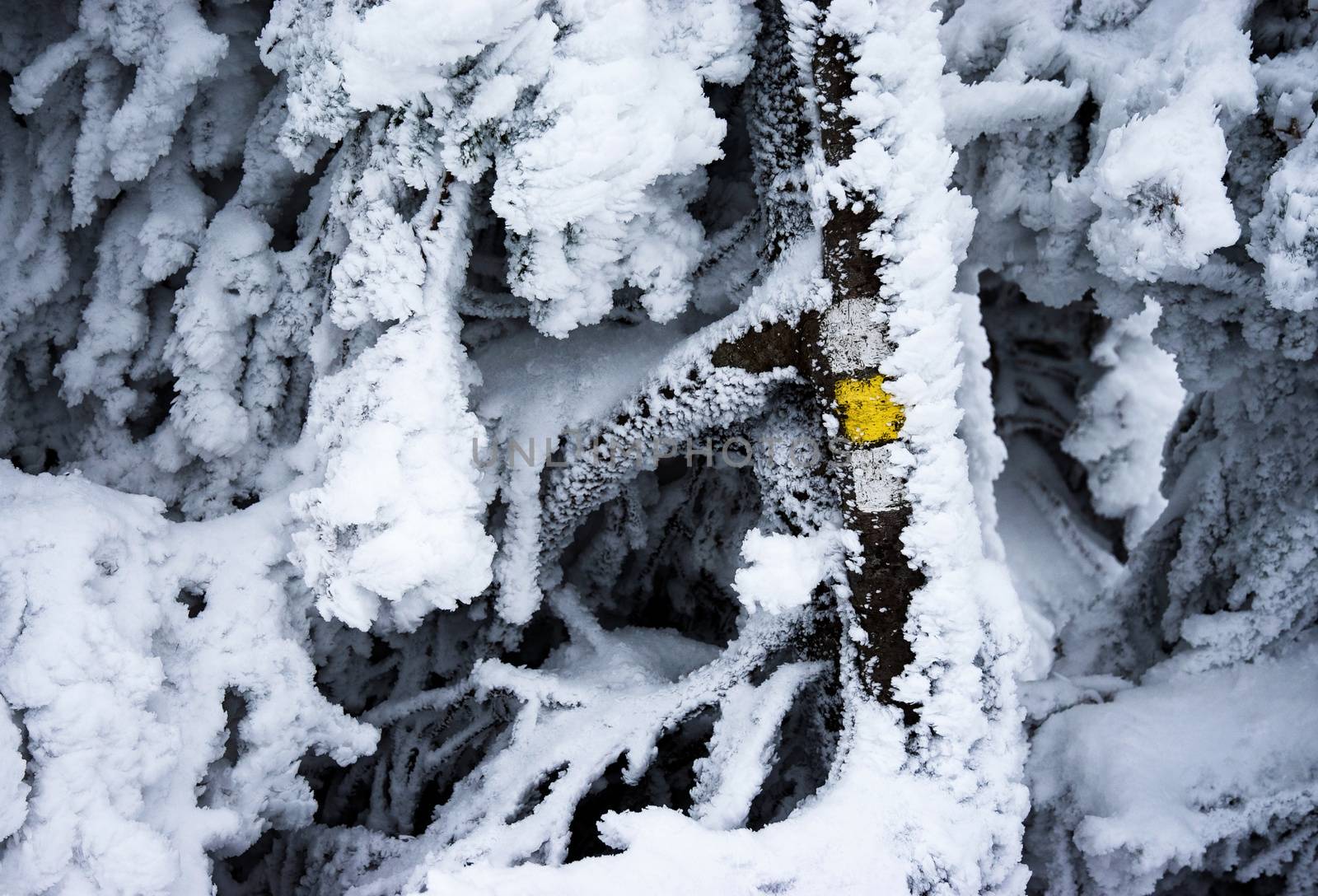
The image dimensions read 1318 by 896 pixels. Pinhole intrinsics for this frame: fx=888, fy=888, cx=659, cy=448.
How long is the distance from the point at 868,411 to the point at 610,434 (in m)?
0.66

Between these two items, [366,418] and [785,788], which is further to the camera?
[785,788]

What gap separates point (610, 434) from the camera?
2.12 m

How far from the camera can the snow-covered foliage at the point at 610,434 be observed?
63.5 inches

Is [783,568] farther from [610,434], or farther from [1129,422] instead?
[1129,422]

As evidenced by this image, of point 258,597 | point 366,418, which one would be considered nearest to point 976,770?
point 366,418

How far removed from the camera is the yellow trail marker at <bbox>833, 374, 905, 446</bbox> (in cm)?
170

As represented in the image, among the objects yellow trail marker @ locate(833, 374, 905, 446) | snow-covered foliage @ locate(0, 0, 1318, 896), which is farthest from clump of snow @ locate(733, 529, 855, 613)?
yellow trail marker @ locate(833, 374, 905, 446)

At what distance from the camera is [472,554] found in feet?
5.44

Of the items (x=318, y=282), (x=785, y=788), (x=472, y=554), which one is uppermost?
(x=318, y=282)

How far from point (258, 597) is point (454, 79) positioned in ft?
3.66

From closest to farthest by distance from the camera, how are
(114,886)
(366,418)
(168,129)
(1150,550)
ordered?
1. (114,886)
2. (366,418)
3. (168,129)
4. (1150,550)

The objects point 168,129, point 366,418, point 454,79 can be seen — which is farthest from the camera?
point 168,129

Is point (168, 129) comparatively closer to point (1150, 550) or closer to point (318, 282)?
point (318, 282)

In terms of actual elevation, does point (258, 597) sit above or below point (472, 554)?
below
